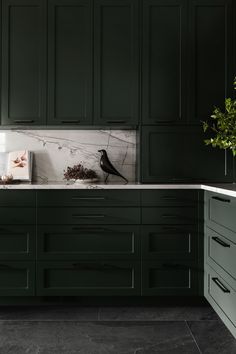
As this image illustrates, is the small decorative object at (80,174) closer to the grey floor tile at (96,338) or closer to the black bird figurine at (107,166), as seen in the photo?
the black bird figurine at (107,166)

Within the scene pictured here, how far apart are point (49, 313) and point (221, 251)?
1388mm

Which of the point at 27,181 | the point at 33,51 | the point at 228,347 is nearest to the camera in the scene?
the point at 228,347

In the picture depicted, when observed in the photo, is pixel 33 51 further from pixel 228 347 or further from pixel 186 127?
pixel 228 347

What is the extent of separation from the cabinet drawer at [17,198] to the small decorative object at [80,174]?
18.3 inches

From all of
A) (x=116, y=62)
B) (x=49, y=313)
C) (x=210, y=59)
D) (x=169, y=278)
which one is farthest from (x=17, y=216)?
(x=210, y=59)

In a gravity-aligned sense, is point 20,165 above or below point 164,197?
above

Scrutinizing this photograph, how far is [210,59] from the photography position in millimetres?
3523

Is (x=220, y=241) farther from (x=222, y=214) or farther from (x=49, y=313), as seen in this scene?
(x=49, y=313)

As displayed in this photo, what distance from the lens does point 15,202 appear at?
10.6 feet

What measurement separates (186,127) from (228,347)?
1.73m

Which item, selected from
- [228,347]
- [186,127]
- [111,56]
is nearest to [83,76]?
[111,56]

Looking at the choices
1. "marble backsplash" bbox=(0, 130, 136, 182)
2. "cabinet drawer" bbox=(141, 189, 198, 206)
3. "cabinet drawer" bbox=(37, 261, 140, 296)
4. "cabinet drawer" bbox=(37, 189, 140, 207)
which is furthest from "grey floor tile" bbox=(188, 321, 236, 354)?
"marble backsplash" bbox=(0, 130, 136, 182)

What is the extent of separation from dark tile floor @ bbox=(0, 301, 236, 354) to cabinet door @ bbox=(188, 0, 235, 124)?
1581mm

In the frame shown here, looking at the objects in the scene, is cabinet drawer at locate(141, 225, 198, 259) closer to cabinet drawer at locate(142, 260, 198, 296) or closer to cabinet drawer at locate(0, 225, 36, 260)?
cabinet drawer at locate(142, 260, 198, 296)
